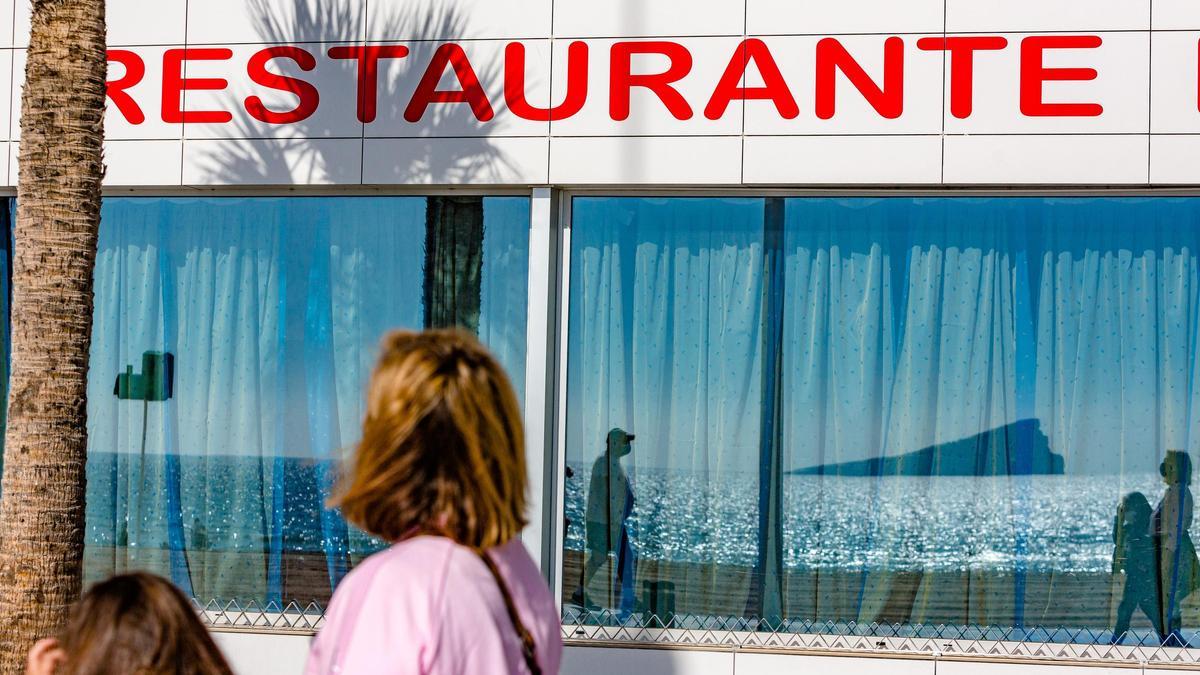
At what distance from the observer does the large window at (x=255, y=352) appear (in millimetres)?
7090

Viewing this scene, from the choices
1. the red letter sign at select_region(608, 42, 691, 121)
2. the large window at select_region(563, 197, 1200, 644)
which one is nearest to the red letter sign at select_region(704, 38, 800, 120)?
the red letter sign at select_region(608, 42, 691, 121)

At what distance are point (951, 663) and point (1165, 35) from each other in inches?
125

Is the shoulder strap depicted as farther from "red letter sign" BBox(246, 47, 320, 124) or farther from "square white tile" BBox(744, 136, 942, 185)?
"red letter sign" BBox(246, 47, 320, 124)

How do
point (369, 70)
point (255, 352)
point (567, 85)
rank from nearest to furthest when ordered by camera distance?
1. point (567, 85)
2. point (369, 70)
3. point (255, 352)

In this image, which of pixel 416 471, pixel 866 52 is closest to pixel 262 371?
pixel 866 52

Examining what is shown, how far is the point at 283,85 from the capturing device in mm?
6934

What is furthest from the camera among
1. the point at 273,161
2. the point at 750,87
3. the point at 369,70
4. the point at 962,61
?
the point at 273,161

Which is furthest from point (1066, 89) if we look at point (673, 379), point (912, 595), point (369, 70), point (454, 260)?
point (369, 70)

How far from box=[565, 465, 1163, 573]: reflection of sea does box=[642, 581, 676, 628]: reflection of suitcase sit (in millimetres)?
146

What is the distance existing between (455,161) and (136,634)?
4972 mm

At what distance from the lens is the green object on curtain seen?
23.1 feet

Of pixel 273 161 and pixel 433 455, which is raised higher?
pixel 273 161

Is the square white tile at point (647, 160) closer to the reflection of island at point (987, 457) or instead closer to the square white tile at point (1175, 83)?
the reflection of island at point (987, 457)

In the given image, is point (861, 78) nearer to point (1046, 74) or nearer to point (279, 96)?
point (1046, 74)
